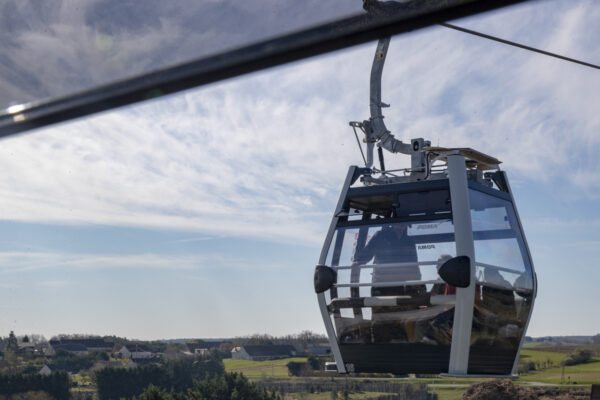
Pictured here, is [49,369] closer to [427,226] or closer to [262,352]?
[262,352]

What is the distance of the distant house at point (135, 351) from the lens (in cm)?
9431

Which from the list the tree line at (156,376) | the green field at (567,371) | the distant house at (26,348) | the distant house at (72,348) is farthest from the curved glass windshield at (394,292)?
the tree line at (156,376)

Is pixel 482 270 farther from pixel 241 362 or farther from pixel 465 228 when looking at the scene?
pixel 241 362

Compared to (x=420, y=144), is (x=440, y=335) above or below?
below

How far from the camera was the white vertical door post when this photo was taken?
7129 millimetres

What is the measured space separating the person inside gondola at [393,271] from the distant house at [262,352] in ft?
274

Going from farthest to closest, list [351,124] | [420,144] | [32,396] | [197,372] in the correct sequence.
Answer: [197,372]
[32,396]
[351,124]
[420,144]

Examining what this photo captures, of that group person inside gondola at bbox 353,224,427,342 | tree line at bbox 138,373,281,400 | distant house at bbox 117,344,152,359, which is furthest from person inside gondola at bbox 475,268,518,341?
distant house at bbox 117,344,152,359

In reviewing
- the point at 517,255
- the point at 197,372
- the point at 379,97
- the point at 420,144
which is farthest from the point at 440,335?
the point at 197,372

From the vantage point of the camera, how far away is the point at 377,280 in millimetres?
7273

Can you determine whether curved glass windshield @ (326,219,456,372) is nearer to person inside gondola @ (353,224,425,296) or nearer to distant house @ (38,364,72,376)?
person inside gondola @ (353,224,425,296)

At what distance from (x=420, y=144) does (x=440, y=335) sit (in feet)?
7.01

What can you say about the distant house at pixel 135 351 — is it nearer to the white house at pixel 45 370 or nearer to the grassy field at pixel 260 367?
the grassy field at pixel 260 367

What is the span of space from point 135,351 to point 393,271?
9571 centimetres
